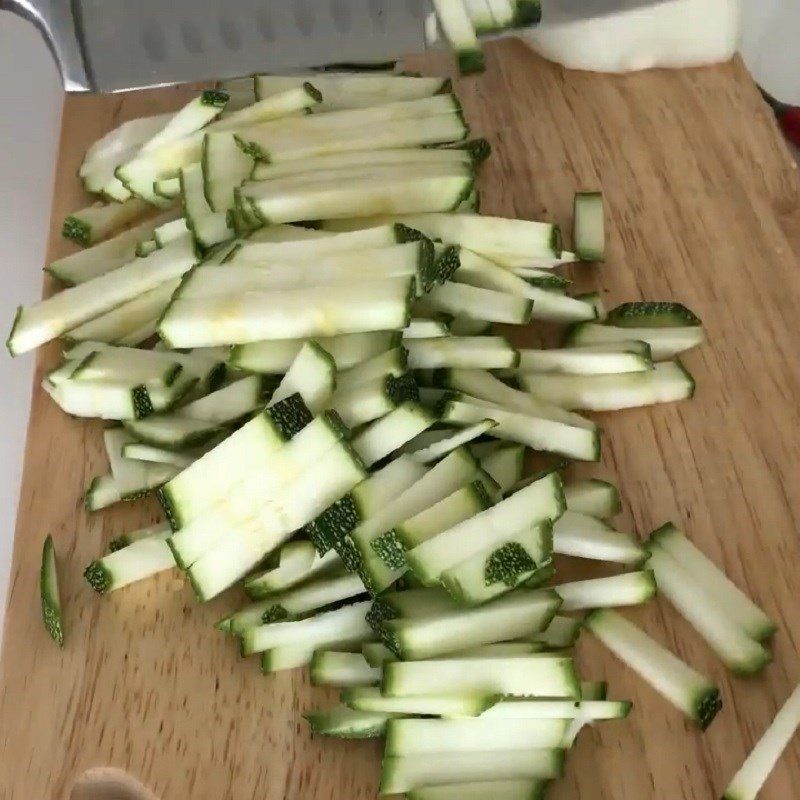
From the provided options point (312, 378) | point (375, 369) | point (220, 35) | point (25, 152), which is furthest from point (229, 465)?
point (25, 152)

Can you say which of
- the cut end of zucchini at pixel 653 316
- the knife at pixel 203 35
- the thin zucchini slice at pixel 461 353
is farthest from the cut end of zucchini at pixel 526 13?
the thin zucchini slice at pixel 461 353

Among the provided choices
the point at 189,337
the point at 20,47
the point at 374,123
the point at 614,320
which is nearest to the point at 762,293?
the point at 614,320

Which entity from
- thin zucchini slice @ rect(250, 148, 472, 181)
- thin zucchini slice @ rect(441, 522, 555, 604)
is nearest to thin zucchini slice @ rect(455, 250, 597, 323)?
thin zucchini slice @ rect(250, 148, 472, 181)

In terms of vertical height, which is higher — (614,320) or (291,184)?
(291,184)

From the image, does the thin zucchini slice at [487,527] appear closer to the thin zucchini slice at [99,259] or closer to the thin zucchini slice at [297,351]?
the thin zucchini slice at [297,351]

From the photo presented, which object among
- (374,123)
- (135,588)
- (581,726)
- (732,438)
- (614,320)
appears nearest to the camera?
(581,726)

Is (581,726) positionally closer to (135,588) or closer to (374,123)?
(135,588)

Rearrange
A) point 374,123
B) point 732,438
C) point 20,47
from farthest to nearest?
point 20,47, point 374,123, point 732,438
